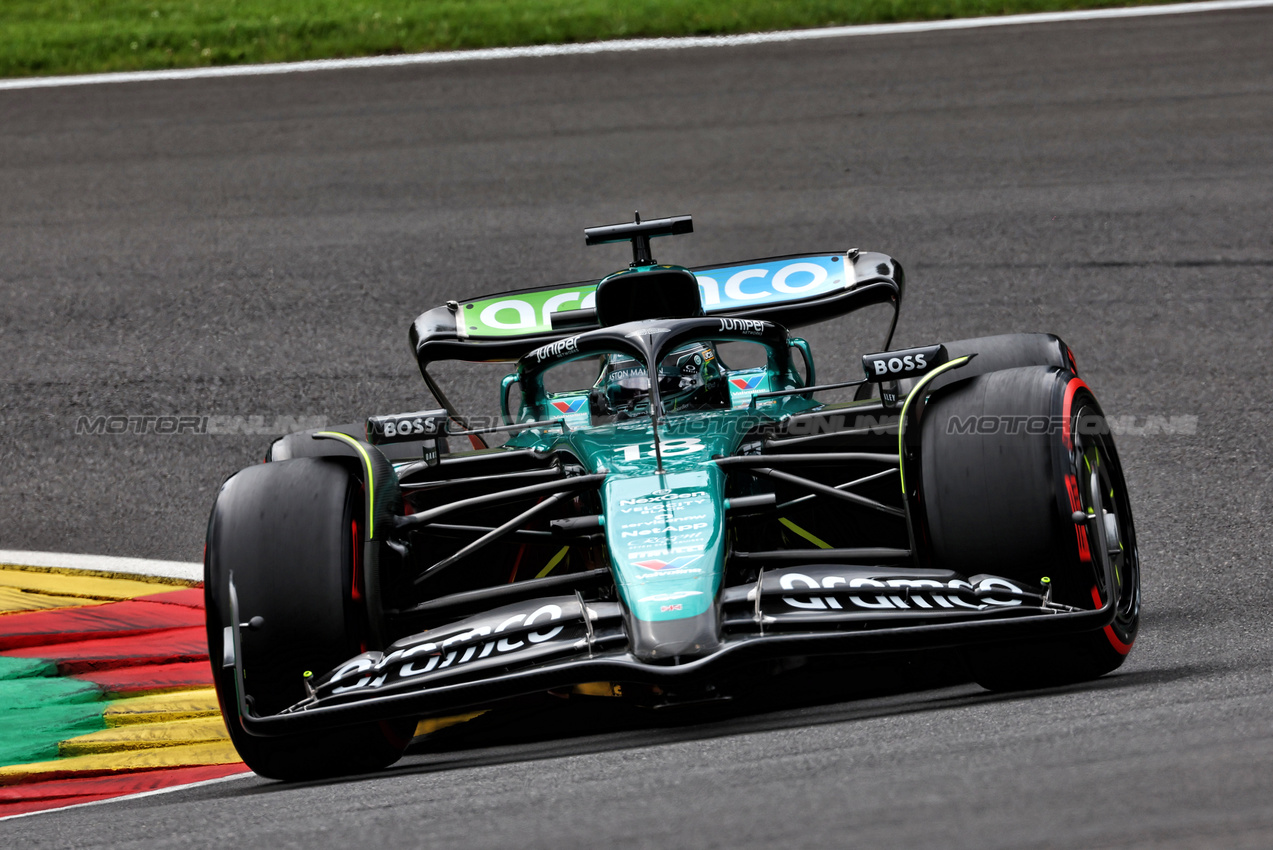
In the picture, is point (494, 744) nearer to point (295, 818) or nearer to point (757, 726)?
point (757, 726)

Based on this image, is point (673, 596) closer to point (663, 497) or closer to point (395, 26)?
point (663, 497)

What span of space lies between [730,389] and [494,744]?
5.70 feet

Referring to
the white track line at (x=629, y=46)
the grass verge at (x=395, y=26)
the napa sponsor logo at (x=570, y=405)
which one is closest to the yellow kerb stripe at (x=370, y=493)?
the napa sponsor logo at (x=570, y=405)

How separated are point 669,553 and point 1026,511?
3.01 ft

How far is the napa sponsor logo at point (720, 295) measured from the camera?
5566 millimetres

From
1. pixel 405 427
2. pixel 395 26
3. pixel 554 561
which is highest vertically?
pixel 395 26

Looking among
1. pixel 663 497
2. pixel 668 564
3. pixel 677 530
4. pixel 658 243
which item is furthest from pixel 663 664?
pixel 658 243

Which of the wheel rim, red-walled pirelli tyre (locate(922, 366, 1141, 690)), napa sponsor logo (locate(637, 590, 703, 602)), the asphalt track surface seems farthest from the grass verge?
napa sponsor logo (locate(637, 590, 703, 602))

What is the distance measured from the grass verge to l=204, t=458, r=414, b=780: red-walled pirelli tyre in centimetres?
827

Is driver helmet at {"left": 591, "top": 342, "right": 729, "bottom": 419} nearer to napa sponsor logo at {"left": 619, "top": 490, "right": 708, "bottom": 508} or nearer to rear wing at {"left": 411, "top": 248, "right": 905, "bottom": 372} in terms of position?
rear wing at {"left": 411, "top": 248, "right": 905, "bottom": 372}

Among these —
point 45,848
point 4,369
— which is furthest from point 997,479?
point 4,369

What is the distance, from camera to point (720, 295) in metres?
5.68

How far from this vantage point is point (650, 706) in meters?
3.46

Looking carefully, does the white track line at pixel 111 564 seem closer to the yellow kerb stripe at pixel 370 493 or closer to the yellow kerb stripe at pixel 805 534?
the yellow kerb stripe at pixel 370 493
